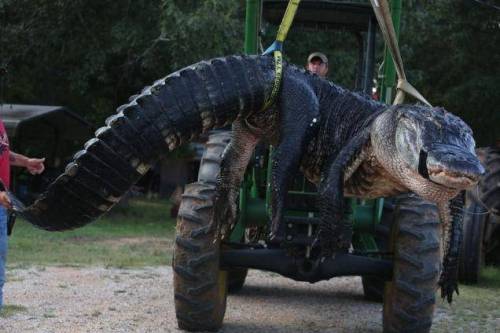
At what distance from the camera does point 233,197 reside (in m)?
4.98

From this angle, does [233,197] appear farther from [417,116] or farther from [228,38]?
[228,38]

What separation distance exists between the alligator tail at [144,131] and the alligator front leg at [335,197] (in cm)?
54

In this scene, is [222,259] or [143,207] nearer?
[222,259]

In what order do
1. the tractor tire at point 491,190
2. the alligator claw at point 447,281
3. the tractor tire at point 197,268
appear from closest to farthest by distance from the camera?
the alligator claw at point 447,281 < the tractor tire at point 197,268 < the tractor tire at point 491,190

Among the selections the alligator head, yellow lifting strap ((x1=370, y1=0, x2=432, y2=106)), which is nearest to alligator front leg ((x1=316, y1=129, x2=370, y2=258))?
the alligator head

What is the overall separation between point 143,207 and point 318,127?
1435 cm

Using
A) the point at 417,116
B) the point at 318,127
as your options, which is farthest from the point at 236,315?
the point at 417,116

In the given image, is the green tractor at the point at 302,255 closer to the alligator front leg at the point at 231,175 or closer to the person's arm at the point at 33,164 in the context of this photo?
the alligator front leg at the point at 231,175

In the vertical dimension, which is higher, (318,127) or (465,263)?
(318,127)

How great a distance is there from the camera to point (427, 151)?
11.6ft

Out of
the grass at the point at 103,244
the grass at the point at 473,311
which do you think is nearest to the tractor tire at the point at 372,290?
the grass at the point at 473,311

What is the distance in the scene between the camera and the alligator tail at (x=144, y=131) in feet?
12.3

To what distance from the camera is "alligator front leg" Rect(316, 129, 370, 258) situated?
164 inches

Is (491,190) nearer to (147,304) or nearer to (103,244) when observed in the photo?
(147,304)
